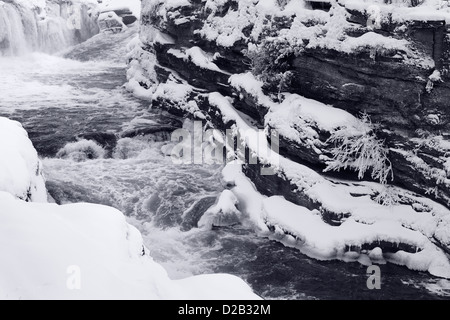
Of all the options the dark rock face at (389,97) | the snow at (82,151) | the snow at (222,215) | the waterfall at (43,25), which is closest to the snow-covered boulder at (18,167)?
the snow at (222,215)

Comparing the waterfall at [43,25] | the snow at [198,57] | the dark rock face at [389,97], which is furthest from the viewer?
the waterfall at [43,25]

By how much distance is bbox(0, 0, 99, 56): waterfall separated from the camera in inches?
996

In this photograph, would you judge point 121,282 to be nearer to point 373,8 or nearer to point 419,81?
point 419,81

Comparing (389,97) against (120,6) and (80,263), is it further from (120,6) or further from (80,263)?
(120,6)

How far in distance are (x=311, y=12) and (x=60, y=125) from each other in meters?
9.03

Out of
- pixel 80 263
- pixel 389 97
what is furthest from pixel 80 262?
pixel 389 97

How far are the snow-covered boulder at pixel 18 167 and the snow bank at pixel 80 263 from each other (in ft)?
4.06

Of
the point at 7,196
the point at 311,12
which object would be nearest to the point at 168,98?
the point at 311,12

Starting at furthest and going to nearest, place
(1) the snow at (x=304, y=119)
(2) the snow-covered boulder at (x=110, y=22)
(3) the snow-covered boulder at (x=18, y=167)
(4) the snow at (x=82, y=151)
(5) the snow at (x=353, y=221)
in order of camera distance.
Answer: (2) the snow-covered boulder at (x=110, y=22)
(4) the snow at (x=82, y=151)
(1) the snow at (x=304, y=119)
(5) the snow at (x=353, y=221)
(3) the snow-covered boulder at (x=18, y=167)

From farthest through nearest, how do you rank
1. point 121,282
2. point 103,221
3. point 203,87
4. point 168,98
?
point 168,98 → point 203,87 → point 103,221 → point 121,282

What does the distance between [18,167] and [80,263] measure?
3.66m

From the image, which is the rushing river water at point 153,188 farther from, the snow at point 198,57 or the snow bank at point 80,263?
the snow bank at point 80,263

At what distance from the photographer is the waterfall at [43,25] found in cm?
2530

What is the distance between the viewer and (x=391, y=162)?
9.44m
